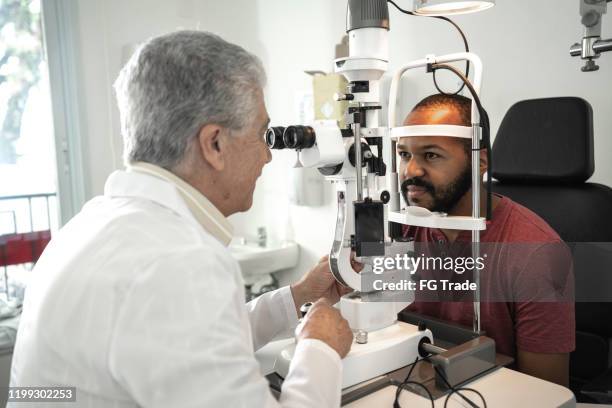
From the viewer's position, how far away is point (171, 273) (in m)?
0.66

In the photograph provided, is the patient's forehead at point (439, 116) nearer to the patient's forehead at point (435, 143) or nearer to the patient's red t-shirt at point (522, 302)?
the patient's forehead at point (435, 143)

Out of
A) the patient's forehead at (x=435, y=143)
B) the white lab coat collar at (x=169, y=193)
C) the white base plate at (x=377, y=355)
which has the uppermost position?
the patient's forehead at (x=435, y=143)

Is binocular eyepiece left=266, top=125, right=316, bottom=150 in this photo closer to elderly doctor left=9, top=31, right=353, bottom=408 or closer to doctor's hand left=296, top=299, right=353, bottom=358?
elderly doctor left=9, top=31, right=353, bottom=408

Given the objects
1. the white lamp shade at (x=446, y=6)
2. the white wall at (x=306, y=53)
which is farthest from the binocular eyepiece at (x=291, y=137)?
the white wall at (x=306, y=53)

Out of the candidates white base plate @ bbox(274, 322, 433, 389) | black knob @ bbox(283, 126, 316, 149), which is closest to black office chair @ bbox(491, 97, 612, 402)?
white base plate @ bbox(274, 322, 433, 389)

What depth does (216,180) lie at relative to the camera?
34.5 inches

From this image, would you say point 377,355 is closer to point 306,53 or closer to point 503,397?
point 503,397

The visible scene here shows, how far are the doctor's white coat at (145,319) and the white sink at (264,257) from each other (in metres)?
2.00

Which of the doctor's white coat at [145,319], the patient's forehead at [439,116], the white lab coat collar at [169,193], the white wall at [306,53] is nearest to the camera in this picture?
the doctor's white coat at [145,319]

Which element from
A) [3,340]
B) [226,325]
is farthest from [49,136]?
[226,325]

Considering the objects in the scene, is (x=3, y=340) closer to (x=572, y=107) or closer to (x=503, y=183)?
(x=503, y=183)

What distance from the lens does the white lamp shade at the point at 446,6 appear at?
118cm

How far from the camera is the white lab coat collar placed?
78 centimetres

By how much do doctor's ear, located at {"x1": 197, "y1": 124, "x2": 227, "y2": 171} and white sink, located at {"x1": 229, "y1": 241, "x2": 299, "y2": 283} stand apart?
1.92 meters
